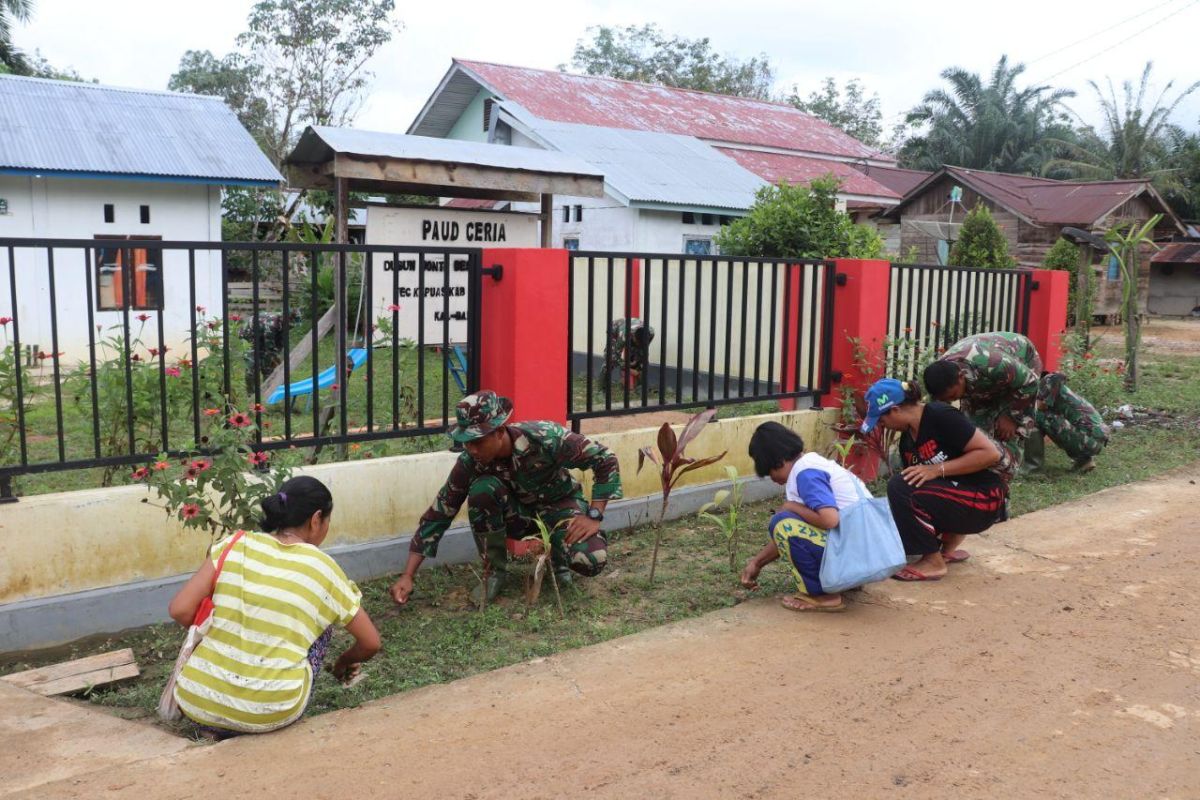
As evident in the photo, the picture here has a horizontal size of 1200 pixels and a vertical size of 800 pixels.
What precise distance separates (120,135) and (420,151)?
9455mm

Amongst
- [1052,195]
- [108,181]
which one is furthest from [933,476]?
[1052,195]

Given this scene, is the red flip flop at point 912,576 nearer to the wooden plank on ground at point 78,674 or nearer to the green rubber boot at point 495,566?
the green rubber boot at point 495,566

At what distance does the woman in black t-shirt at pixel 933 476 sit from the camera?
466 cm

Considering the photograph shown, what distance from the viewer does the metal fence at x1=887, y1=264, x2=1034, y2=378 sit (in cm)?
723

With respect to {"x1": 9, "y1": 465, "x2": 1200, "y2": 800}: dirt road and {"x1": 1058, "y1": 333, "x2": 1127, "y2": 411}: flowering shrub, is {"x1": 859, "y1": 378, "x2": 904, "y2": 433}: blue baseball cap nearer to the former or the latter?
{"x1": 9, "y1": 465, "x2": 1200, "y2": 800}: dirt road

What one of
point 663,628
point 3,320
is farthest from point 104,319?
point 663,628

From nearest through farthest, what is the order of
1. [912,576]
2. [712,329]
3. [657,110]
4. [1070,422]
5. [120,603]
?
[120,603] < [912,576] < [712,329] < [1070,422] < [657,110]

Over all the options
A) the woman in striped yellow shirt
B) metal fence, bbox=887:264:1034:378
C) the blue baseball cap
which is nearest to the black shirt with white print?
the blue baseball cap

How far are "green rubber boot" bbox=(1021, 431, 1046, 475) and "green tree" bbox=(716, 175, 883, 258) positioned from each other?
4.28 m

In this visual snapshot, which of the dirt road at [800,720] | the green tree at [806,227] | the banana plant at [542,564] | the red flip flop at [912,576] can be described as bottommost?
the dirt road at [800,720]

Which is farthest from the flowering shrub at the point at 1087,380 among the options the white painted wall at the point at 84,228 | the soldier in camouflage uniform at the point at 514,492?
the white painted wall at the point at 84,228

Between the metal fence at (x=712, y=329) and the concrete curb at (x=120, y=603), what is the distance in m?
1.13

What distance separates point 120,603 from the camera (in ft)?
13.5

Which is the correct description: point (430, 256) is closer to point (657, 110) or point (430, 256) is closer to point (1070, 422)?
point (1070, 422)
